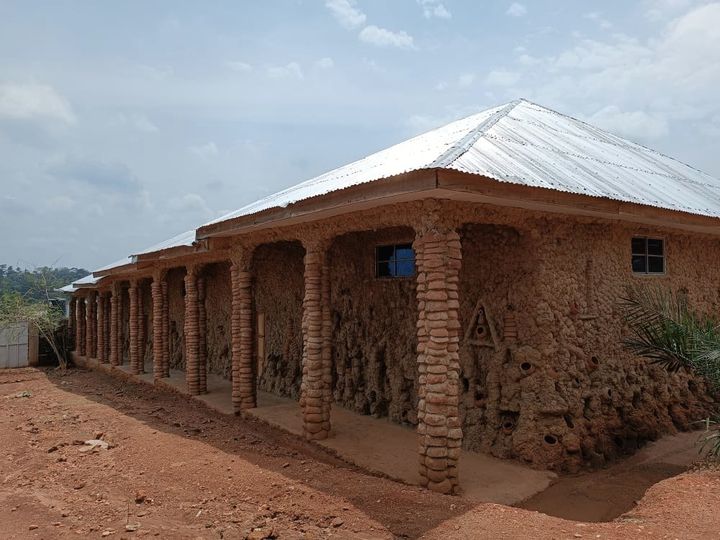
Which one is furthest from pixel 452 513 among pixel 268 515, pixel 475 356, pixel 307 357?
pixel 307 357

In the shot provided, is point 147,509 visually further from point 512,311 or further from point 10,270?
point 10,270

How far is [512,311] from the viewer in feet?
25.6

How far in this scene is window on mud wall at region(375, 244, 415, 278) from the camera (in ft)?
31.3

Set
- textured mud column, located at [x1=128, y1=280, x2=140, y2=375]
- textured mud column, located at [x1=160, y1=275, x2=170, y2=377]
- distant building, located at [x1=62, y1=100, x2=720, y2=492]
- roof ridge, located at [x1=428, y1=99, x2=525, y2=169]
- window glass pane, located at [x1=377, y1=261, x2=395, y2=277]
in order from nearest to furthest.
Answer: roof ridge, located at [x1=428, y1=99, x2=525, y2=169] → distant building, located at [x1=62, y1=100, x2=720, y2=492] → window glass pane, located at [x1=377, y1=261, x2=395, y2=277] → textured mud column, located at [x1=160, y1=275, x2=170, y2=377] → textured mud column, located at [x1=128, y1=280, x2=140, y2=375]

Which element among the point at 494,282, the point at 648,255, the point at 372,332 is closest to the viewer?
the point at 494,282

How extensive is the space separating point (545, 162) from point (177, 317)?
14.3m

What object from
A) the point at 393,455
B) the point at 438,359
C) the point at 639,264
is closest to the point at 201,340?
the point at 393,455

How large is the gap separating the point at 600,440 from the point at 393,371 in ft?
11.3

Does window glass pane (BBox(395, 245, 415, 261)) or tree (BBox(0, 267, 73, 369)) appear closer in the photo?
window glass pane (BBox(395, 245, 415, 261))

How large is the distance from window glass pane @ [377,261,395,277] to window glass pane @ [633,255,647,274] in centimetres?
413

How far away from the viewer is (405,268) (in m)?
9.61

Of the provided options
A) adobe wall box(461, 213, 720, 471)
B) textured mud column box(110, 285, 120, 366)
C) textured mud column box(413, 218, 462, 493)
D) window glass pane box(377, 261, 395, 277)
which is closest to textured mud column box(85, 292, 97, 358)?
textured mud column box(110, 285, 120, 366)

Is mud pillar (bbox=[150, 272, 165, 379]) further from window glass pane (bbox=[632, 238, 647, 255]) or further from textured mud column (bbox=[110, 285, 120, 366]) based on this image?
window glass pane (bbox=[632, 238, 647, 255])

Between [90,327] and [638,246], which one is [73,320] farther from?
[638,246]
